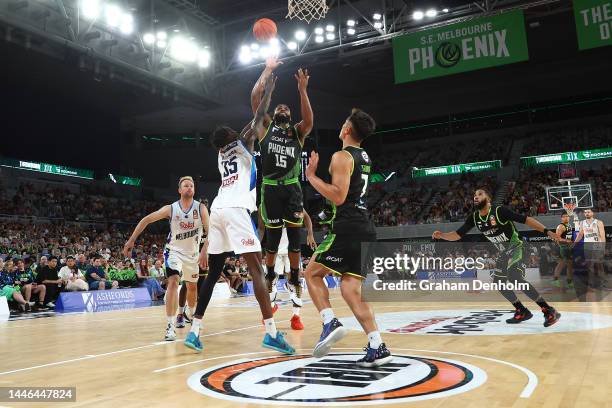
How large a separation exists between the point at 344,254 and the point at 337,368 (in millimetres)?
853

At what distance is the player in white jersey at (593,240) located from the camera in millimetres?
12094

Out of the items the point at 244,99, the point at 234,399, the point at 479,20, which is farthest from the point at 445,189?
the point at 234,399

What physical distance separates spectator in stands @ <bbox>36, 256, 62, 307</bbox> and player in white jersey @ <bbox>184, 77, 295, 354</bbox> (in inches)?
364

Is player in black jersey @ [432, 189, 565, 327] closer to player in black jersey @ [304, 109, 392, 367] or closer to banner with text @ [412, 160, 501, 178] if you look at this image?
player in black jersey @ [304, 109, 392, 367]

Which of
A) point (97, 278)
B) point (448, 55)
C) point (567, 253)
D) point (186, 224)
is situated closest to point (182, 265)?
point (186, 224)

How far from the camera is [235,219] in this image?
15.0 feet

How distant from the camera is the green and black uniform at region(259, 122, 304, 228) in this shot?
5887 millimetres

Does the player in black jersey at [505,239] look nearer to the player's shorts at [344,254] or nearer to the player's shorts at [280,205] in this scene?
the player's shorts at [280,205]

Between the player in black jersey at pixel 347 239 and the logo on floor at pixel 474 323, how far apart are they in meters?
1.96

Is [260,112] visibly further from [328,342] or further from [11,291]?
[11,291]

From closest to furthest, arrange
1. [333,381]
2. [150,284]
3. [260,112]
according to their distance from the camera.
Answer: [333,381] < [260,112] < [150,284]

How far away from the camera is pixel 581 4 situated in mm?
13320

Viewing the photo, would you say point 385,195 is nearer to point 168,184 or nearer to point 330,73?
point 330,73

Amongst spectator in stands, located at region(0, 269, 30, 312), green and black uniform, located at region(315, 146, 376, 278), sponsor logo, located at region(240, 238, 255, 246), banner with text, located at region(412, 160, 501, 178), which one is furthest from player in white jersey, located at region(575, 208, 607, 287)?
banner with text, located at region(412, 160, 501, 178)
